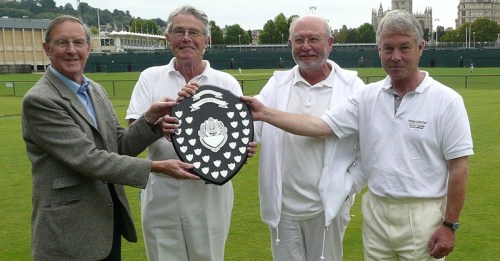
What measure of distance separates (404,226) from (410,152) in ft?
1.51

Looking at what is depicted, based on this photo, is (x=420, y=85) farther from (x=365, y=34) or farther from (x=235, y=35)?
(x=235, y=35)

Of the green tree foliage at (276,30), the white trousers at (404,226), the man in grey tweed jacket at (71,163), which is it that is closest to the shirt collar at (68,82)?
the man in grey tweed jacket at (71,163)

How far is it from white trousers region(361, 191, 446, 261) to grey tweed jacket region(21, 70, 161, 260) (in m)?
1.49

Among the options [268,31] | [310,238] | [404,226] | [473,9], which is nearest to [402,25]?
[404,226]

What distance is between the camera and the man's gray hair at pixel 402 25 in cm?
344

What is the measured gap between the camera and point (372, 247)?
12.3ft

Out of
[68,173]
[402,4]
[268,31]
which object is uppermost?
[402,4]

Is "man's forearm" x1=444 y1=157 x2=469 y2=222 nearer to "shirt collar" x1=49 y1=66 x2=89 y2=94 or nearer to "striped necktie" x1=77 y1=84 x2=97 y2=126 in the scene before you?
"striped necktie" x1=77 y1=84 x2=97 y2=126

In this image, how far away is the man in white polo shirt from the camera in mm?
3436

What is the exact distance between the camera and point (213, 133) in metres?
3.76

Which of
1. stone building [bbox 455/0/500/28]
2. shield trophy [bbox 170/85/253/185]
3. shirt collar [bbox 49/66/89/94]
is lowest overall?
shield trophy [bbox 170/85/253/185]

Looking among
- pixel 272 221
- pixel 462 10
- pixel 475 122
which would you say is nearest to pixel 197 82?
pixel 272 221

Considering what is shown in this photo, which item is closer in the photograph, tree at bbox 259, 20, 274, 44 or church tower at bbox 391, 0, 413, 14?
tree at bbox 259, 20, 274, 44

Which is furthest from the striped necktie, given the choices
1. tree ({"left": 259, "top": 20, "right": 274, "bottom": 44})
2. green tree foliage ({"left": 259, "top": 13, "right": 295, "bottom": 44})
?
tree ({"left": 259, "top": 20, "right": 274, "bottom": 44})
